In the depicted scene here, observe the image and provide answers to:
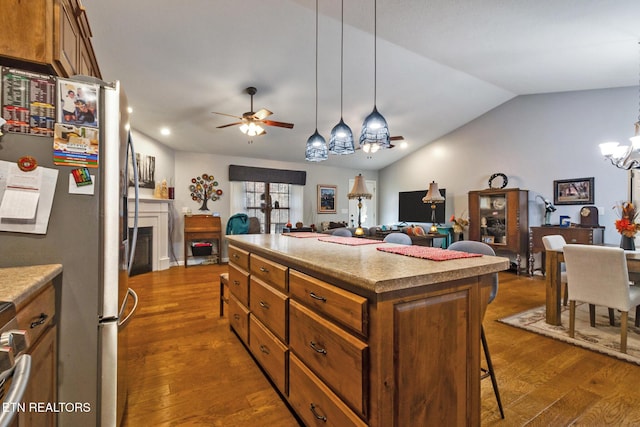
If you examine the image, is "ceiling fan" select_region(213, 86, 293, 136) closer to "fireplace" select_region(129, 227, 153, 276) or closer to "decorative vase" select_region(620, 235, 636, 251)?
"fireplace" select_region(129, 227, 153, 276)

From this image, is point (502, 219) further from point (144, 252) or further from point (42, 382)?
point (144, 252)

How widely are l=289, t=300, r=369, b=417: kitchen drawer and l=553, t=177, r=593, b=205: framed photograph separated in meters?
5.38

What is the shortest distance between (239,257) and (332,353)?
134cm

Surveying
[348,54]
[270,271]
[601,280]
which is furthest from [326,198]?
[270,271]

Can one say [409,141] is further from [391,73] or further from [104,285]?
[104,285]

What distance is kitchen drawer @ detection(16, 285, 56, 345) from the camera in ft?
2.90

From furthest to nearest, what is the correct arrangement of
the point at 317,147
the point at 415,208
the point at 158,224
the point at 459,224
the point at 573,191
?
the point at 415,208, the point at 459,224, the point at 158,224, the point at 573,191, the point at 317,147

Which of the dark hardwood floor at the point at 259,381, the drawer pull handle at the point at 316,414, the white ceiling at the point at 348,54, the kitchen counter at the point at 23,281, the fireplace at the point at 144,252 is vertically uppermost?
the white ceiling at the point at 348,54

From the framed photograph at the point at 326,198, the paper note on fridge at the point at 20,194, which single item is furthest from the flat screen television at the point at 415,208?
the paper note on fridge at the point at 20,194

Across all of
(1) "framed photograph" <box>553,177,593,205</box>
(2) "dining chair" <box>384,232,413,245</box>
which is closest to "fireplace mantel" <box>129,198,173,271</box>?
(2) "dining chair" <box>384,232,413,245</box>

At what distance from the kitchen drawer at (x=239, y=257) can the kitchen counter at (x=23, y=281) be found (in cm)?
114

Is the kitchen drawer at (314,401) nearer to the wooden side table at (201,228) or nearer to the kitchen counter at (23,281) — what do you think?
the kitchen counter at (23,281)

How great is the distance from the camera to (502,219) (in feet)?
17.4

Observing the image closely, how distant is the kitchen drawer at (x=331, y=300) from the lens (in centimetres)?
104
